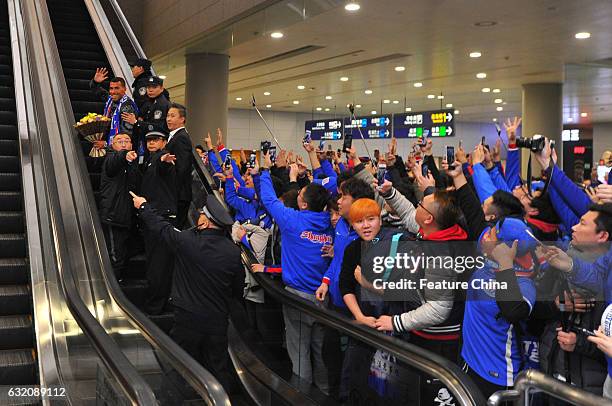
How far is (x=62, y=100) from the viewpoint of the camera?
20.4 feet

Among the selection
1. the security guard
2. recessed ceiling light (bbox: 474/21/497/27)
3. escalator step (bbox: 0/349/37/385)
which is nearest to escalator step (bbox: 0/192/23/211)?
the security guard

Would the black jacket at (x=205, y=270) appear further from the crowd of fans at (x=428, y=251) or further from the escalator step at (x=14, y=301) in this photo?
the escalator step at (x=14, y=301)

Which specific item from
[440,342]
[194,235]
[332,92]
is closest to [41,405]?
[194,235]

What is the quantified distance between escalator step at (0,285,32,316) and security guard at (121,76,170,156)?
6.17 feet

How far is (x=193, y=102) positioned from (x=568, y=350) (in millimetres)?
11383

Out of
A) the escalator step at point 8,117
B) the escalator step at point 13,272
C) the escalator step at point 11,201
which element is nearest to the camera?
the escalator step at point 13,272

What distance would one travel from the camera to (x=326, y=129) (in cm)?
2300

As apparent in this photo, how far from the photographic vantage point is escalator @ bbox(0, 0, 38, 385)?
4238 mm

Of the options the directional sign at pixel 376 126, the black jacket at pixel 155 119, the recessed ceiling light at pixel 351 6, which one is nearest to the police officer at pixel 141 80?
the black jacket at pixel 155 119

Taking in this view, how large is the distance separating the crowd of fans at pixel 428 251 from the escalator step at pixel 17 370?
111 centimetres

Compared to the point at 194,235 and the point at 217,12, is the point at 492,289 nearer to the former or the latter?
the point at 194,235

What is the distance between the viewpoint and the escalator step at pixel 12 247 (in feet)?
17.0

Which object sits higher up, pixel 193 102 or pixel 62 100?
pixel 193 102

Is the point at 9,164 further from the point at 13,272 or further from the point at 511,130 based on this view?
the point at 511,130
